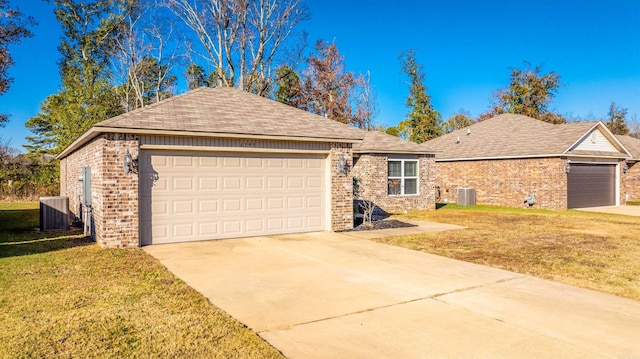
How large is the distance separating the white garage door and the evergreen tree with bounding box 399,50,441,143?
2966 cm

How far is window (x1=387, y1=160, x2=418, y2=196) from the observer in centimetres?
1853

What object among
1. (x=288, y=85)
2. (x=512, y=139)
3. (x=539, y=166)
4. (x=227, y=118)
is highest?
(x=288, y=85)

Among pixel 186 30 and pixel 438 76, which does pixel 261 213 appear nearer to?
pixel 186 30

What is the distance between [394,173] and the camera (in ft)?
61.1

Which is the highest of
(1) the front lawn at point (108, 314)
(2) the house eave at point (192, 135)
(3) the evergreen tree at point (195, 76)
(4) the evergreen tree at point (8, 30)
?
(3) the evergreen tree at point (195, 76)

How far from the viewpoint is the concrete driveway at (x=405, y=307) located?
4.12 meters

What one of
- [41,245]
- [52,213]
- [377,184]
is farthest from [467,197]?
[41,245]

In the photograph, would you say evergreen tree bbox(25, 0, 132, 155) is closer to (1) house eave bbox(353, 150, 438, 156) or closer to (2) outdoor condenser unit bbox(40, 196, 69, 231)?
(2) outdoor condenser unit bbox(40, 196, 69, 231)

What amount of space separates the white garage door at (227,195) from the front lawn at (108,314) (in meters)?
1.83

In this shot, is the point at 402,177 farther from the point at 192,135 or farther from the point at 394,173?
the point at 192,135

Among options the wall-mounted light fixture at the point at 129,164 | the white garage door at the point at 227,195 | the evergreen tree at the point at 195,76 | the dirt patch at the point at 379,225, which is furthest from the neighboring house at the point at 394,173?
the evergreen tree at the point at 195,76

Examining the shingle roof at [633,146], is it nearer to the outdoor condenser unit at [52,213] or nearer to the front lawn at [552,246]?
the front lawn at [552,246]

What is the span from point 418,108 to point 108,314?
38.7m

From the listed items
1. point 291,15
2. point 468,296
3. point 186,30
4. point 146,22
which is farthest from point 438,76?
point 468,296
